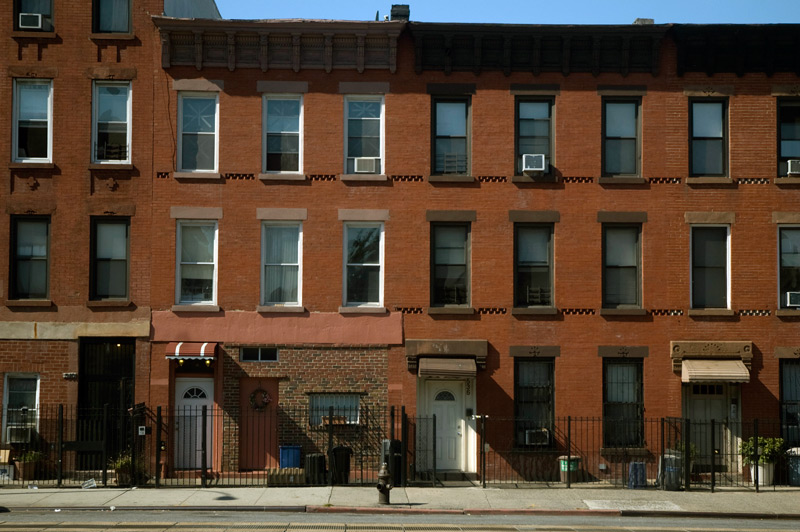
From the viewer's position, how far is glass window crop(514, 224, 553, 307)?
23453 millimetres

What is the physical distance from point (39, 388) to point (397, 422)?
8.90 metres

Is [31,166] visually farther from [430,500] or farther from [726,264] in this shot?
[726,264]

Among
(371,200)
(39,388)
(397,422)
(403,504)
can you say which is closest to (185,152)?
(371,200)

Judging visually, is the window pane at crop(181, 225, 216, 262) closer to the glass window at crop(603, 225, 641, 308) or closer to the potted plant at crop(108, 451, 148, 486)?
the potted plant at crop(108, 451, 148, 486)

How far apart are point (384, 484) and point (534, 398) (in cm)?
588

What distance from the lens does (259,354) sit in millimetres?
23156

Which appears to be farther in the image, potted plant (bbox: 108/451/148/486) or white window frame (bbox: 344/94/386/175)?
white window frame (bbox: 344/94/386/175)

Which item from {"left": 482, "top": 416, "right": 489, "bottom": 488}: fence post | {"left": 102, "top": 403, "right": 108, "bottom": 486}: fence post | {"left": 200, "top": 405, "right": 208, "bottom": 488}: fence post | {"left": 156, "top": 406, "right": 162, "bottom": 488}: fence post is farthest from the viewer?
{"left": 482, "top": 416, "right": 489, "bottom": 488}: fence post

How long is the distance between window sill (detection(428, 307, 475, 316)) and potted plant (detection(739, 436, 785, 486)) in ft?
23.9

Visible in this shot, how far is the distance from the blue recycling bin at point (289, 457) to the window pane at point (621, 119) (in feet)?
36.6

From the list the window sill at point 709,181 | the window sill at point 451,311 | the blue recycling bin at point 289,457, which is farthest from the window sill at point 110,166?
the window sill at point 709,181

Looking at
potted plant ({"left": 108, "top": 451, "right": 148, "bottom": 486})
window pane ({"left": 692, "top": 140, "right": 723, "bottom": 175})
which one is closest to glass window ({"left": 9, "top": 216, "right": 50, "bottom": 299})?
potted plant ({"left": 108, "top": 451, "right": 148, "bottom": 486})

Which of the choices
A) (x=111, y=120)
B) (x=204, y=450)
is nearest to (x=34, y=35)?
(x=111, y=120)

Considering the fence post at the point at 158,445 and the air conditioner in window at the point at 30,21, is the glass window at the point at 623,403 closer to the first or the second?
the fence post at the point at 158,445
